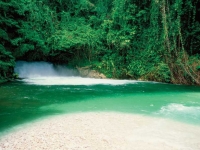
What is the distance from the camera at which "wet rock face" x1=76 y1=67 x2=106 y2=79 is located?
60.0ft

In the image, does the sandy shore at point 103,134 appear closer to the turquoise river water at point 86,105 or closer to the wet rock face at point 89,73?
the turquoise river water at point 86,105

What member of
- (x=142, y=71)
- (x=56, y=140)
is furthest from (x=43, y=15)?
(x=56, y=140)

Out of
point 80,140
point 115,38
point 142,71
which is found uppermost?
point 115,38

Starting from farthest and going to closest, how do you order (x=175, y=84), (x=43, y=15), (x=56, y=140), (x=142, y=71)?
(x=43, y=15)
(x=142, y=71)
(x=175, y=84)
(x=56, y=140)

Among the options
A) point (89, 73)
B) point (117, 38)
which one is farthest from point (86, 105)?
point (117, 38)

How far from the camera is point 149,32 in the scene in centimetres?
1791

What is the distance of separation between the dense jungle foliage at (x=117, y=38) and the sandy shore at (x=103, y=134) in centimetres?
890

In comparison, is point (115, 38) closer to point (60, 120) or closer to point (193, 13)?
point (193, 13)

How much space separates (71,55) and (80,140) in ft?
50.8

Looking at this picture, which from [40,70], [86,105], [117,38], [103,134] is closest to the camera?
[103,134]

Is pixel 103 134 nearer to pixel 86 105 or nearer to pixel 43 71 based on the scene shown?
pixel 86 105

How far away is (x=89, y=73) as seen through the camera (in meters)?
18.8

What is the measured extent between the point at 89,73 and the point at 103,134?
14.0 meters

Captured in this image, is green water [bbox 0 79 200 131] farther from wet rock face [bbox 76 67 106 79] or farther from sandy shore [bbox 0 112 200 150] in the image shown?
wet rock face [bbox 76 67 106 79]
